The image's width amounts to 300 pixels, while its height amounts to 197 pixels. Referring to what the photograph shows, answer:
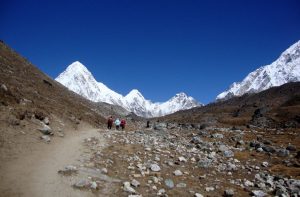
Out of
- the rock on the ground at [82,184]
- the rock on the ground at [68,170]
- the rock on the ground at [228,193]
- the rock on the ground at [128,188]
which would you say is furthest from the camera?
the rock on the ground at [228,193]

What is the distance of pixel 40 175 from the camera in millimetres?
15875

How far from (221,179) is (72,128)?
61.3 feet

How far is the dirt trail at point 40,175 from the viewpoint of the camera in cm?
1397

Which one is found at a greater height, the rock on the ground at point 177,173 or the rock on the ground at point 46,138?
the rock on the ground at point 46,138

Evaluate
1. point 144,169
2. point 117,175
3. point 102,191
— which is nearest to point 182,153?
point 144,169

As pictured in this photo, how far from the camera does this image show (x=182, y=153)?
2567 centimetres

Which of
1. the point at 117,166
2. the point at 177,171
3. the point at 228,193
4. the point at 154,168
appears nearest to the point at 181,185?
the point at 177,171

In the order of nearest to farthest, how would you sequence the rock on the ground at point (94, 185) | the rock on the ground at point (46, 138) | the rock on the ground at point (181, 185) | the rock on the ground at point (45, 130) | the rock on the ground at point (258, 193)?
the rock on the ground at point (94, 185) < the rock on the ground at point (258, 193) < the rock on the ground at point (181, 185) < the rock on the ground at point (46, 138) < the rock on the ground at point (45, 130)

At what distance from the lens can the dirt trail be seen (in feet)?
45.8

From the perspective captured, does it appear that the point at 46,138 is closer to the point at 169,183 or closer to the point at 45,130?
the point at 45,130

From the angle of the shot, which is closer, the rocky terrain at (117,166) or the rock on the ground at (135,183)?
the rocky terrain at (117,166)

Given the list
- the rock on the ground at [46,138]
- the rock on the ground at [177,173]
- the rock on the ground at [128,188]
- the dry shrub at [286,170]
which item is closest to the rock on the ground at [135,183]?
the rock on the ground at [128,188]

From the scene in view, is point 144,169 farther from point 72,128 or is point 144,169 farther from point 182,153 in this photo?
point 72,128

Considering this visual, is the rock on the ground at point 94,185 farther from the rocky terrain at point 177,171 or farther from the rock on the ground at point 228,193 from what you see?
the rock on the ground at point 228,193
